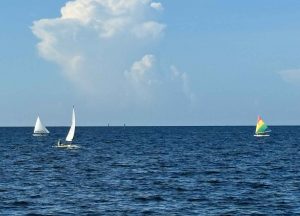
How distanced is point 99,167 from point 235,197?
3221 centimetres

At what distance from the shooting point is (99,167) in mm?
78875

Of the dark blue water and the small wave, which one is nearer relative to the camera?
the dark blue water

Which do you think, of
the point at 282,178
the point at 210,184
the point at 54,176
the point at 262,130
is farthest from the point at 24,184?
the point at 262,130

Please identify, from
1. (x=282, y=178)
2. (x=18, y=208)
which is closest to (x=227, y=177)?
(x=282, y=178)

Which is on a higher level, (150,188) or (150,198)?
(150,188)

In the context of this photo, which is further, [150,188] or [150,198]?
[150,188]

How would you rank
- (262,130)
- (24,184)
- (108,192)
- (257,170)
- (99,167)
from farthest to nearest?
(262,130)
(99,167)
(257,170)
(24,184)
(108,192)

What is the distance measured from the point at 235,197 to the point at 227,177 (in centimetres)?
1560

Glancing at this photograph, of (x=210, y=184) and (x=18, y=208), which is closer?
(x=18, y=208)

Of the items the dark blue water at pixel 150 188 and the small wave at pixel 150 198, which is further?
the small wave at pixel 150 198

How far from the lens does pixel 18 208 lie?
45.5 meters

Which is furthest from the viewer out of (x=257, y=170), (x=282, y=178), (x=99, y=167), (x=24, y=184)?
(x=99, y=167)

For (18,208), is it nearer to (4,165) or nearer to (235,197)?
(235,197)

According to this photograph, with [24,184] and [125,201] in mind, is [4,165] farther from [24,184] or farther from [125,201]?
[125,201]
